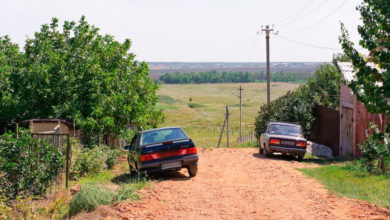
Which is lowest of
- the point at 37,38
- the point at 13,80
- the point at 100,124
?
the point at 100,124

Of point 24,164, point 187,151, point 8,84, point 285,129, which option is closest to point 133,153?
point 187,151

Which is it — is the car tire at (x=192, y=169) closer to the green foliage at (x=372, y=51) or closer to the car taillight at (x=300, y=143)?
the green foliage at (x=372, y=51)

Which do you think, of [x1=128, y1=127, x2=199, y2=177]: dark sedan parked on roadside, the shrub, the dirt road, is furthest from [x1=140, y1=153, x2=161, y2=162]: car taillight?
the shrub

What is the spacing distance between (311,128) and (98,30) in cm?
1329

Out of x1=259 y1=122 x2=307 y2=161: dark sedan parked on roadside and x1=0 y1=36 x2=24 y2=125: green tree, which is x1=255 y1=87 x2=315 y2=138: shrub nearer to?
x1=259 y1=122 x2=307 y2=161: dark sedan parked on roadside

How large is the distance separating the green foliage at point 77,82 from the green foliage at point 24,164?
724 cm

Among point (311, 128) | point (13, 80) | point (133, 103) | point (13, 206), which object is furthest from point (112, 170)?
point (311, 128)

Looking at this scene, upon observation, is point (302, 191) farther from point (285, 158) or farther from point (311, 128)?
point (311, 128)

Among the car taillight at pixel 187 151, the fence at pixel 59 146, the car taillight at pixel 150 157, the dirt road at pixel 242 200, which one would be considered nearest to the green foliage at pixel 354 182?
the dirt road at pixel 242 200

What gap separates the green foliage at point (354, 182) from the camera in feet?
35.2

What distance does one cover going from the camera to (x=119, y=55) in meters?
22.4

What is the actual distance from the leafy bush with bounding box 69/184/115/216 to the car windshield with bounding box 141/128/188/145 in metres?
3.52

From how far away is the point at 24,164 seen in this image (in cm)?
1048

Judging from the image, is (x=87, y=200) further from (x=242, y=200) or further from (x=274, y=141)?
(x=274, y=141)
